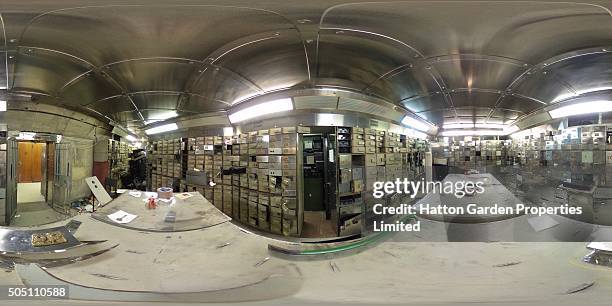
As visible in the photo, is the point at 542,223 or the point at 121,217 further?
the point at 542,223

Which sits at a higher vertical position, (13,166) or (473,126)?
(473,126)

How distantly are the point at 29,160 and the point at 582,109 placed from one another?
157 cm

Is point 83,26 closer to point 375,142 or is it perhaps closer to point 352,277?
point 375,142

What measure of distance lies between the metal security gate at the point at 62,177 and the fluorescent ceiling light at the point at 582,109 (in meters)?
1.37

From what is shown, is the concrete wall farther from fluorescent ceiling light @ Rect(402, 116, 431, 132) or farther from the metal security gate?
fluorescent ceiling light @ Rect(402, 116, 431, 132)

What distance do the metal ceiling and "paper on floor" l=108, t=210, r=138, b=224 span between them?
26cm

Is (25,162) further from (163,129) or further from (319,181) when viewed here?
(319,181)

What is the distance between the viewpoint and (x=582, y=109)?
74 centimetres

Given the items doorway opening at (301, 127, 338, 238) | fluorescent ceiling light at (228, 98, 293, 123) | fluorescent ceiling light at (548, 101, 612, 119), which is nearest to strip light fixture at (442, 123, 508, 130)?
fluorescent ceiling light at (548, 101, 612, 119)

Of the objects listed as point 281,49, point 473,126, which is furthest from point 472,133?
point 281,49

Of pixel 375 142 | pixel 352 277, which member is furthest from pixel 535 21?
pixel 352 277

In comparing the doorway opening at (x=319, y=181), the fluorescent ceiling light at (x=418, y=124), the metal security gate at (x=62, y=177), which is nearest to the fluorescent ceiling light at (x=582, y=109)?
the fluorescent ceiling light at (x=418, y=124)

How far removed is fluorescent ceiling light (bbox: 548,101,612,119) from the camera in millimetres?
728

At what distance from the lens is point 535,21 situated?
66cm
